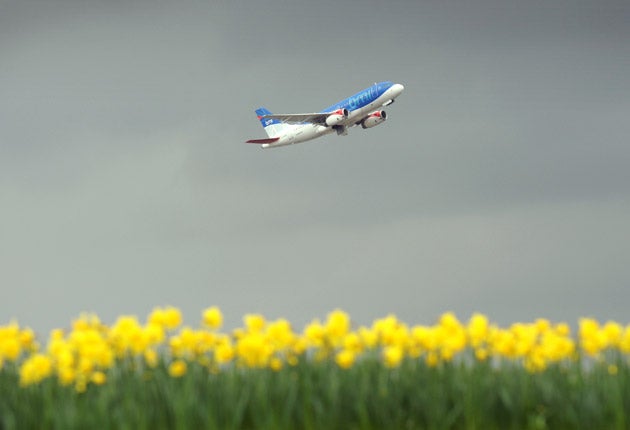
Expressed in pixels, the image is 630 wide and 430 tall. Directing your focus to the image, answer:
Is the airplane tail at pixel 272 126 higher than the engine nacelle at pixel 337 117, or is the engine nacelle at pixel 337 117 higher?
the airplane tail at pixel 272 126

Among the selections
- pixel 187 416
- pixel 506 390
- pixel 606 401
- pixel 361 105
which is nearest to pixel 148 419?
pixel 187 416

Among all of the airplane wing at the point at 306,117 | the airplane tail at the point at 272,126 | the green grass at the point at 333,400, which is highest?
the airplane tail at the point at 272,126

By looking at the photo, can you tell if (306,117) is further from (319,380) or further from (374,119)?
(319,380)

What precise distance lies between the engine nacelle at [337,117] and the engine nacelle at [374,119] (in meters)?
1.87

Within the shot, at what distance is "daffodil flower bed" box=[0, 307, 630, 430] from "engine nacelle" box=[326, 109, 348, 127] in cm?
5085

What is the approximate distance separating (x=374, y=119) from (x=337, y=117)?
2896 mm

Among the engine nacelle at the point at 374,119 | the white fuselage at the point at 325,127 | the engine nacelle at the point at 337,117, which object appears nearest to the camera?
the engine nacelle at the point at 337,117

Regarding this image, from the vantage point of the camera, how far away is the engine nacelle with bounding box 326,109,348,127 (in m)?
60.5

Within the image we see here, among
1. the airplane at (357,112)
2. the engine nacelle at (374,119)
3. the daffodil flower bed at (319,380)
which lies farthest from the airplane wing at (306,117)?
the daffodil flower bed at (319,380)

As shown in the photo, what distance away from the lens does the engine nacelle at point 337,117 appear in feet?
198

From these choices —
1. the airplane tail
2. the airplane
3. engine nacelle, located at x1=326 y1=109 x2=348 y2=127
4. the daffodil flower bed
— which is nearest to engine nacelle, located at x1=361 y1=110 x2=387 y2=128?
the airplane

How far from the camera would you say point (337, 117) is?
6041cm

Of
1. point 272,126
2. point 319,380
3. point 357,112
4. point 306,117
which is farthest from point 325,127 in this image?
point 319,380

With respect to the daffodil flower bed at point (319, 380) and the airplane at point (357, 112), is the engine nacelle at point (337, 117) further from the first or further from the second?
the daffodil flower bed at point (319, 380)
